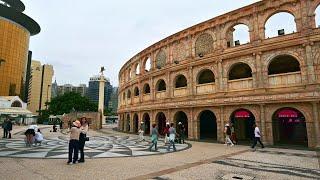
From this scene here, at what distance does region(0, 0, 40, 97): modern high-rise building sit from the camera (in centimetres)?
7500

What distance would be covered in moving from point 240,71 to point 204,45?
14.1ft

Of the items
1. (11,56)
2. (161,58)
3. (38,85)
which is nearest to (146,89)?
(161,58)

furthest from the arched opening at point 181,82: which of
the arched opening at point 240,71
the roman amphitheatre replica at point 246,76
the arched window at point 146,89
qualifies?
the arched opening at point 240,71

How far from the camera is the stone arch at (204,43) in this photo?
912 inches

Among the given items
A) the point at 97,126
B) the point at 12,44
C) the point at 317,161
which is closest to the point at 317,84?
the point at 317,161

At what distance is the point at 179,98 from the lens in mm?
25266

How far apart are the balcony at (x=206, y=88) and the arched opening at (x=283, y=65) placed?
195 inches

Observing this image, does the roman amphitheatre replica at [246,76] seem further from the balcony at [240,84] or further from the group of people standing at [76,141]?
the group of people standing at [76,141]

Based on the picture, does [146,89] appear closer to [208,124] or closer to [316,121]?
[208,124]

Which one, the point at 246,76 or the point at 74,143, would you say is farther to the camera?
the point at 246,76

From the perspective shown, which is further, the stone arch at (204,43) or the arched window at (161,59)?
the arched window at (161,59)

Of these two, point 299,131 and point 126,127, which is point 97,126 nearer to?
point 126,127

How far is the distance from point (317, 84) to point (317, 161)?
6.93m

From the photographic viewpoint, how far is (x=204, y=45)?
2386cm
